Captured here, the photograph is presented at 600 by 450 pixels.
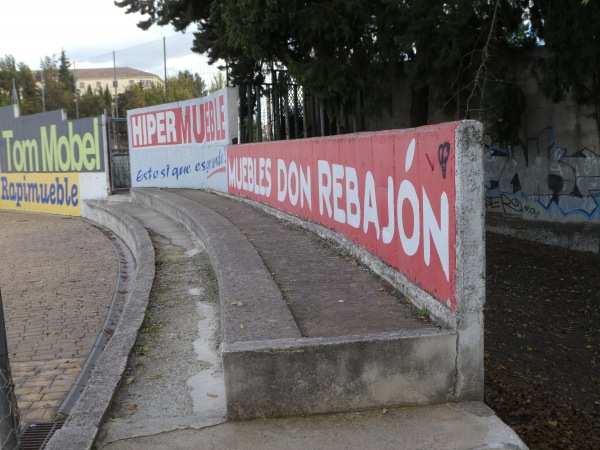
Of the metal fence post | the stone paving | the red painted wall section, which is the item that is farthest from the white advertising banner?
the metal fence post

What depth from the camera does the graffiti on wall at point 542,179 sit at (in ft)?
39.7

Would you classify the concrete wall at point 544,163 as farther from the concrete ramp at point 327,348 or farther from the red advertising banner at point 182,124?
the concrete ramp at point 327,348

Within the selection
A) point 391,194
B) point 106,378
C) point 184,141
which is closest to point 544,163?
point 184,141

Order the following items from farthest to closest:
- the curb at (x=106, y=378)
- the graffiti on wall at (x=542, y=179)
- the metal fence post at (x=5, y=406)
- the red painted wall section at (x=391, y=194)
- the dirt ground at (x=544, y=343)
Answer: the graffiti on wall at (x=542, y=179)
the dirt ground at (x=544, y=343)
the red painted wall section at (x=391, y=194)
the curb at (x=106, y=378)
the metal fence post at (x=5, y=406)

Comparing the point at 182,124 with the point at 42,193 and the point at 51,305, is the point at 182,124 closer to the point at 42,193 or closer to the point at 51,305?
the point at 42,193

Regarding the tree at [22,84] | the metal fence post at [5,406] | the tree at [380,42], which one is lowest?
the metal fence post at [5,406]

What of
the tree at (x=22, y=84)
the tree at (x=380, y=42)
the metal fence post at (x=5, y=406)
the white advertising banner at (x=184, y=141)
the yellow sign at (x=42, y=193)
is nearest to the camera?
the metal fence post at (x=5, y=406)

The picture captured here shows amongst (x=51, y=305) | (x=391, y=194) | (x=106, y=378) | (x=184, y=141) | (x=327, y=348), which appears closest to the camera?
(x=327, y=348)

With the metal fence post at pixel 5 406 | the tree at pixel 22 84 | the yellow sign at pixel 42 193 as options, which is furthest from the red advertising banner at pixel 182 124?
the tree at pixel 22 84

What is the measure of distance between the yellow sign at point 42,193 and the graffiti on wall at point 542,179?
41.4 ft

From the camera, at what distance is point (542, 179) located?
13.0m

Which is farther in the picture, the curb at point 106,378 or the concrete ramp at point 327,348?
the concrete ramp at point 327,348

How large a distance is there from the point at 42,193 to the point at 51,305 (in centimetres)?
1511

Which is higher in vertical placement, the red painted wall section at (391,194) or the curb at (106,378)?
the red painted wall section at (391,194)
